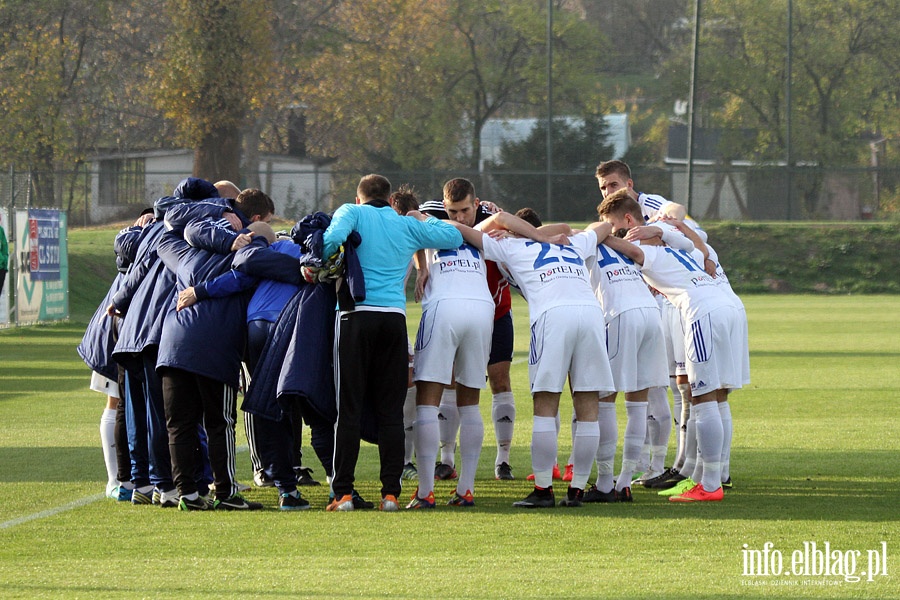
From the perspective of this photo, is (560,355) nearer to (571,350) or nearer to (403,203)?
(571,350)

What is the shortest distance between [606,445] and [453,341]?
1184 millimetres

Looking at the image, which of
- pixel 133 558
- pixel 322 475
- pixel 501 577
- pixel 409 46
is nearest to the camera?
pixel 501 577

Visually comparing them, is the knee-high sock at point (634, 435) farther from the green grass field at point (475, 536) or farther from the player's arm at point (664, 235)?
the player's arm at point (664, 235)

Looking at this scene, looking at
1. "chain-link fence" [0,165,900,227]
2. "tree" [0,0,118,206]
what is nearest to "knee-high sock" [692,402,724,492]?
"tree" [0,0,118,206]

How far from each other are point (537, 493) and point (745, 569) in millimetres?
2008

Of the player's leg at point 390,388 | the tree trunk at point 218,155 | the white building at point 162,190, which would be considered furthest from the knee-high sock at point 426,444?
the white building at point 162,190

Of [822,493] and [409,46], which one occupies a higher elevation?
[409,46]

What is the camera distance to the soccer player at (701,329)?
8.12m

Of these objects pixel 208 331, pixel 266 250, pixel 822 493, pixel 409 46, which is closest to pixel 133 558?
pixel 208 331

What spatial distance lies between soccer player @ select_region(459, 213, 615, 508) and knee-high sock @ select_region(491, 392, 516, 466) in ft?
→ 4.61

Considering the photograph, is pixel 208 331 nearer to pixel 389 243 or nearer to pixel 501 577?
pixel 389 243

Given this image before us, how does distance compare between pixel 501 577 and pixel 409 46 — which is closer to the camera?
pixel 501 577

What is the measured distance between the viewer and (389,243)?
7.84m

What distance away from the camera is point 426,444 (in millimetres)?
7867
